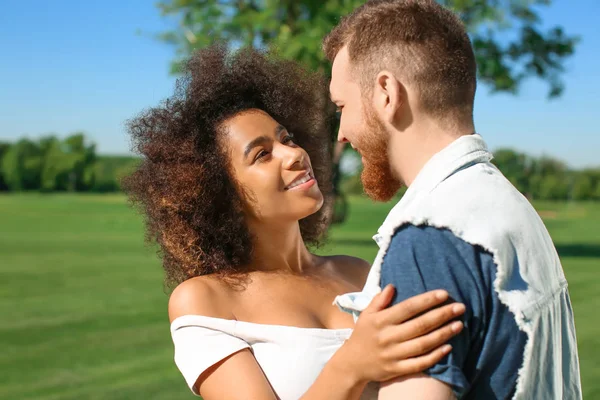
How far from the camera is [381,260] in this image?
1.55m

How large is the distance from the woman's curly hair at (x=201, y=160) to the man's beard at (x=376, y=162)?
928 millimetres

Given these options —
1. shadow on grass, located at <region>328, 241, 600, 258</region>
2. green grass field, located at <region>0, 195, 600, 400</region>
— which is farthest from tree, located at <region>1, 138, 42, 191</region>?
shadow on grass, located at <region>328, 241, 600, 258</region>

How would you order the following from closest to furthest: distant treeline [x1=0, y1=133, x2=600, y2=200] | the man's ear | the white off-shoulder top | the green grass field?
1. the man's ear
2. the white off-shoulder top
3. the green grass field
4. distant treeline [x1=0, y1=133, x2=600, y2=200]

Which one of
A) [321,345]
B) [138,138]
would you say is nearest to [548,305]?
[321,345]

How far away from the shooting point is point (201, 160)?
9.21ft

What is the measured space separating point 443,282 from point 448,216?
14 centimetres

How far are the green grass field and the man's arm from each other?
6.88 feet

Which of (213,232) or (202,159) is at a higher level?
(202,159)

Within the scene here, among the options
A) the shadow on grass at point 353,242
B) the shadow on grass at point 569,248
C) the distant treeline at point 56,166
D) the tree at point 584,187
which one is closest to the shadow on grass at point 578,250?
the shadow on grass at point 569,248

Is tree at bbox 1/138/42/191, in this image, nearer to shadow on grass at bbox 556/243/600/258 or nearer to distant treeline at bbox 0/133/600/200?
distant treeline at bbox 0/133/600/200

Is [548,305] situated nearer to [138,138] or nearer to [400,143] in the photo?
[400,143]

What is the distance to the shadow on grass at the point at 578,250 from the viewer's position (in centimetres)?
2258

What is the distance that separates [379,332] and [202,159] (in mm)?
1421

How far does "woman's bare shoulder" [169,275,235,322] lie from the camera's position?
2395 mm
